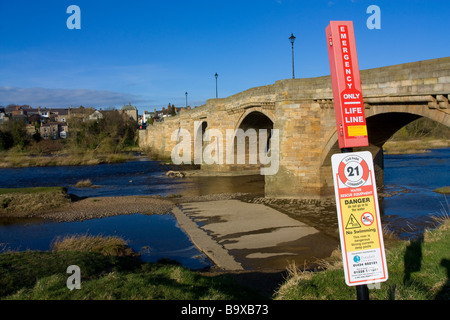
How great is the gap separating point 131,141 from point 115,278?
3784 inches

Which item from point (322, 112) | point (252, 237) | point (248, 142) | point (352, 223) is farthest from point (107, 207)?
point (248, 142)

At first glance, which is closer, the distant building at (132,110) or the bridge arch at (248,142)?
the bridge arch at (248,142)

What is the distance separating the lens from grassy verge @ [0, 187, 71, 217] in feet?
61.0

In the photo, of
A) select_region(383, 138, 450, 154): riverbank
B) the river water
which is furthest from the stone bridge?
select_region(383, 138, 450, 154): riverbank

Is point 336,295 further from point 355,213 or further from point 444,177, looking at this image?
point 444,177

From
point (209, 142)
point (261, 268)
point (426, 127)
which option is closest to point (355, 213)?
point (261, 268)

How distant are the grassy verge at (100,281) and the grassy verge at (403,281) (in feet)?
3.01

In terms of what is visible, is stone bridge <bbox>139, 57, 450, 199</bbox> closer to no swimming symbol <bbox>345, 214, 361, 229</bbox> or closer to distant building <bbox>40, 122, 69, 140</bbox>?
no swimming symbol <bbox>345, 214, 361, 229</bbox>

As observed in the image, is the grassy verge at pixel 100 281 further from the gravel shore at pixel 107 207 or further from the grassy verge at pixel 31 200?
the grassy verge at pixel 31 200

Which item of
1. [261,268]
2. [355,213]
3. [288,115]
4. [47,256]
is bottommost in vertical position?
[261,268]

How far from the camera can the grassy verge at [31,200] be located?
61.0 ft

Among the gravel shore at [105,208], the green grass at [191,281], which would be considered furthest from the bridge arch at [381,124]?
the gravel shore at [105,208]

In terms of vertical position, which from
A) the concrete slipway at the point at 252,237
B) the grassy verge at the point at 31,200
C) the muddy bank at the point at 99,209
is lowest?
the concrete slipway at the point at 252,237
